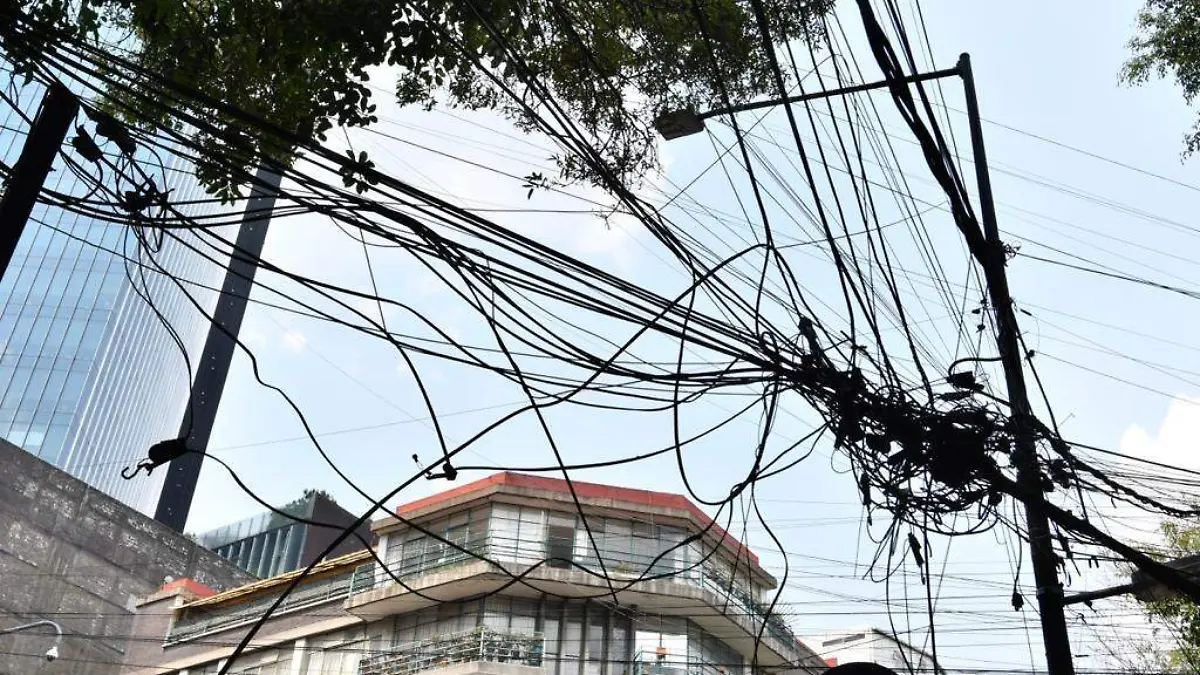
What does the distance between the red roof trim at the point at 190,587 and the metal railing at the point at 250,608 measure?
0.89m

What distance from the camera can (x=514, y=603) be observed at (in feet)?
75.2

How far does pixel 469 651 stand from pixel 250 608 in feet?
22.9

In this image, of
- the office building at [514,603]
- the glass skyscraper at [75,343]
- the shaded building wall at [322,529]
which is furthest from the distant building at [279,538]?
the glass skyscraper at [75,343]

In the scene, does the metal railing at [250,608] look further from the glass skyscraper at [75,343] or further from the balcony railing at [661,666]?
the glass skyscraper at [75,343]

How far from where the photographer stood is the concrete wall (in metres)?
28.2

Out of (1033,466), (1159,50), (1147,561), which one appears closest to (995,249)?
(1033,466)

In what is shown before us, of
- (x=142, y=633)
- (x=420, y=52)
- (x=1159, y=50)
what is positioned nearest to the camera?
(x=420, y=52)

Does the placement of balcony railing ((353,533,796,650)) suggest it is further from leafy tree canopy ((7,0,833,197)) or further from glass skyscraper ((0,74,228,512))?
glass skyscraper ((0,74,228,512))

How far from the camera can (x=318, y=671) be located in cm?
2386

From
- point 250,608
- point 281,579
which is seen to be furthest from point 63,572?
point 281,579

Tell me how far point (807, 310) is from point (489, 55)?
3.00m

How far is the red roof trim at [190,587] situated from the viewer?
92.8ft

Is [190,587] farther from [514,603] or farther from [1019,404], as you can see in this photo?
[1019,404]

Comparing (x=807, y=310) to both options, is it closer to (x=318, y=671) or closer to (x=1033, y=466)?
(x=1033, y=466)
